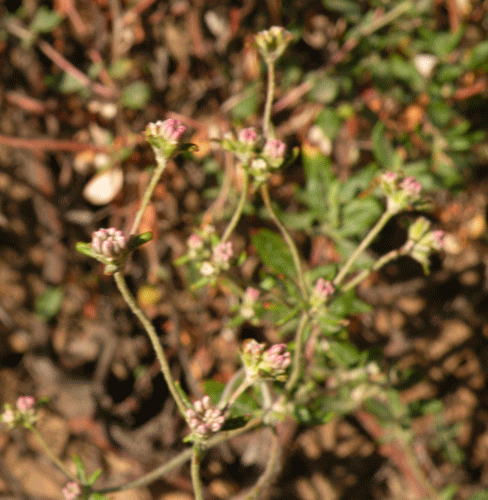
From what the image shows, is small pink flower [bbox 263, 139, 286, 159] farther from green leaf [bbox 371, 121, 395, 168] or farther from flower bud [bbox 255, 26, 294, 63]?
green leaf [bbox 371, 121, 395, 168]

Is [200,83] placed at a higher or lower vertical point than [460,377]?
higher

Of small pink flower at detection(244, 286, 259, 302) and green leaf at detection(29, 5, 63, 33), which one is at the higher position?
green leaf at detection(29, 5, 63, 33)

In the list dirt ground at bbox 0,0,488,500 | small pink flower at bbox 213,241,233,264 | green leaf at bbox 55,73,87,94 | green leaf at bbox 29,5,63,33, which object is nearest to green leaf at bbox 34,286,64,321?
dirt ground at bbox 0,0,488,500

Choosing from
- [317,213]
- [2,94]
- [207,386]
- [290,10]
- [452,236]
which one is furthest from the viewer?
[452,236]

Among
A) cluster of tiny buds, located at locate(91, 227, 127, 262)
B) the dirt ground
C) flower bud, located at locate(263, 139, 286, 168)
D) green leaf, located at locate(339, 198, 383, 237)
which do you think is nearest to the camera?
cluster of tiny buds, located at locate(91, 227, 127, 262)

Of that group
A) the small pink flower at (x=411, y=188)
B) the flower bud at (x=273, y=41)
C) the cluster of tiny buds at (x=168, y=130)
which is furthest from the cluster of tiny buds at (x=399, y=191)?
the cluster of tiny buds at (x=168, y=130)

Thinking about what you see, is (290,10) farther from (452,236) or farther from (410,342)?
(410,342)

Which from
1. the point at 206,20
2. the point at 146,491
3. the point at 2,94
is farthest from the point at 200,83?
the point at 146,491

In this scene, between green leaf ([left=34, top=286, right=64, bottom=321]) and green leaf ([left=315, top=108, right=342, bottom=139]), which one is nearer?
green leaf ([left=315, top=108, right=342, bottom=139])
